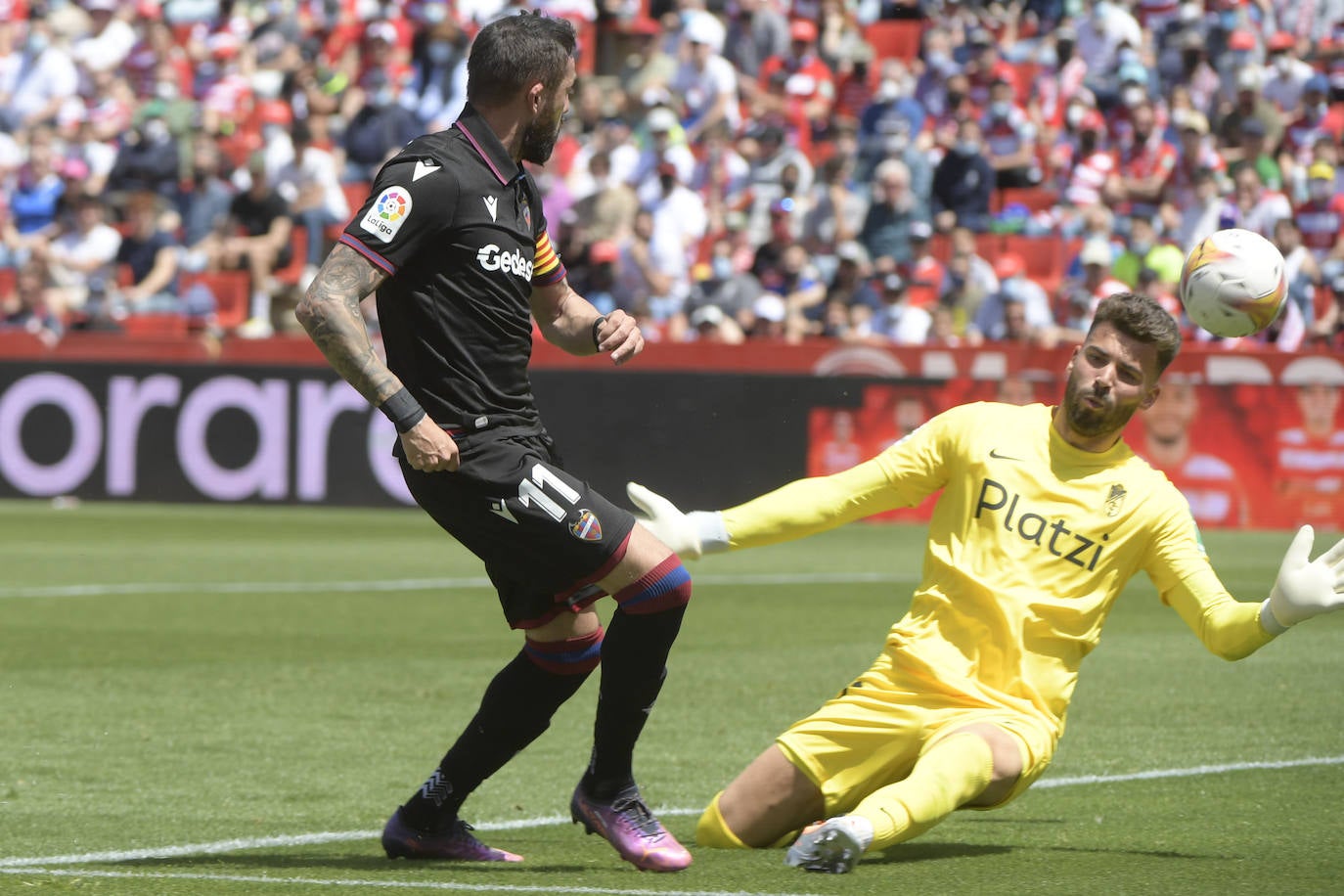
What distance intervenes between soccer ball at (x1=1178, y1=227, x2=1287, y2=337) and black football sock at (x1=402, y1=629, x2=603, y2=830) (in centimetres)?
248

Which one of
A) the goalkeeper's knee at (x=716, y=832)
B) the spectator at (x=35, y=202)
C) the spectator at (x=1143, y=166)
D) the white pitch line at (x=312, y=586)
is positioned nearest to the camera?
the goalkeeper's knee at (x=716, y=832)

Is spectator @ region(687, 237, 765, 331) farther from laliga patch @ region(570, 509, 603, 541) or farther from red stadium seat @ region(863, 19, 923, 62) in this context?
laliga patch @ region(570, 509, 603, 541)

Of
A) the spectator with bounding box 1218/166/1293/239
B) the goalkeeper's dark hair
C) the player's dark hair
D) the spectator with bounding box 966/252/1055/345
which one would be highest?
the player's dark hair

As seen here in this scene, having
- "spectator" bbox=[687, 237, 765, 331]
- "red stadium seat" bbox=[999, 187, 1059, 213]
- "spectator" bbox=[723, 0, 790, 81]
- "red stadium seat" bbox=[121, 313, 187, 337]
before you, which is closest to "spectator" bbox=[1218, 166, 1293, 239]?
"red stadium seat" bbox=[999, 187, 1059, 213]

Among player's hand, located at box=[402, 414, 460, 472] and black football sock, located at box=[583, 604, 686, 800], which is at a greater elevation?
player's hand, located at box=[402, 414, 460, 472]

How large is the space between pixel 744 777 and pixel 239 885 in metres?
1.40

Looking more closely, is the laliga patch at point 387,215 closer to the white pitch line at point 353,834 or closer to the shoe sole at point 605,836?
the shoe sole at point 605,836

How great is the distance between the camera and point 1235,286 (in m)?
7.14

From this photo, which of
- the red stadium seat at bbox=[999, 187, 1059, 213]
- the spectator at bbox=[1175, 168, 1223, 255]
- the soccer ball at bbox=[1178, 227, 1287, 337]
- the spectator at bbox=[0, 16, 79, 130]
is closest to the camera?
the soccer ball at bbox=[1178, 227, 1287, 337]

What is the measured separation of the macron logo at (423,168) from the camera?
18.3 ft

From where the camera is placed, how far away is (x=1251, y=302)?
7.11 m

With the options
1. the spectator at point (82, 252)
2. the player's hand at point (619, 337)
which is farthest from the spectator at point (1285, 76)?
the player's hand at point (619, 337)

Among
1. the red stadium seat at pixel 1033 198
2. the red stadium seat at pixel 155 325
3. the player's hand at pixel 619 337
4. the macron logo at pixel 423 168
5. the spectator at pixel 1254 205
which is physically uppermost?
the macron logo at pixel 423 168

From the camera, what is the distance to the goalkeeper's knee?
5.95 meters
